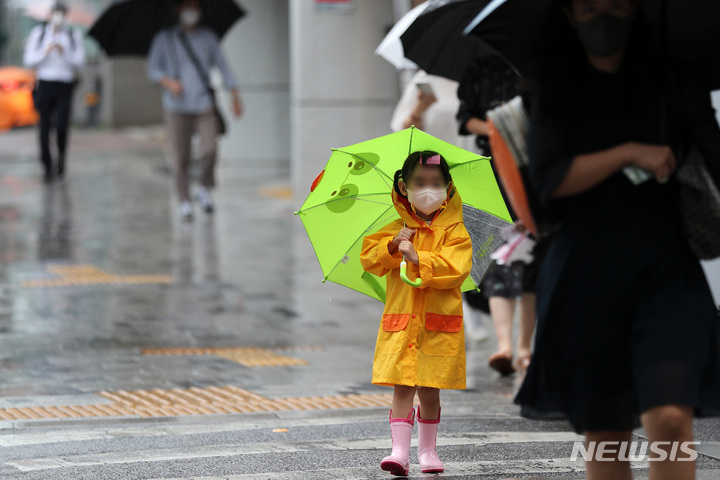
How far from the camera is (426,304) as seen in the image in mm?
4582

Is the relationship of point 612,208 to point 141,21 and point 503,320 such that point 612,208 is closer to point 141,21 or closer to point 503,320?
point 503,320

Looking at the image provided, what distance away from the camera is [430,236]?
15.1 feet

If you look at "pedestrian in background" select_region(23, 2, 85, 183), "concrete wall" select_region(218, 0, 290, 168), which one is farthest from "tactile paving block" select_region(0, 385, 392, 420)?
"concrete wall" select_region(218, 0, 290, 168)

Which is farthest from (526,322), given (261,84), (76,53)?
(261,84)

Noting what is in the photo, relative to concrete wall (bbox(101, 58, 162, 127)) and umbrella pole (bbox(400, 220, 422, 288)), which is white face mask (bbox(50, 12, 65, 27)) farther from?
concrete wall (bbox(101, 58, 162, 127))

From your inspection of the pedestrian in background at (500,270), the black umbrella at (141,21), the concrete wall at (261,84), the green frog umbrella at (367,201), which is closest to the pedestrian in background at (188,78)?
the black umbrella at (141,21)

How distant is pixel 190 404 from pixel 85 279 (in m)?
4.08

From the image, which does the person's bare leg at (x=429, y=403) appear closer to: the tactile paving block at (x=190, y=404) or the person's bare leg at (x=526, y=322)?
the tactile paving block at (x=190, y=404)

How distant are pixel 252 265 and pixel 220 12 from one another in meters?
3.56

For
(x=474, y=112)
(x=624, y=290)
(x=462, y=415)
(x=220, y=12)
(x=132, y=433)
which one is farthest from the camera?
(x=220, y=12)

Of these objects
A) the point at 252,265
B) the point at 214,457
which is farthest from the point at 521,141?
the point at 252,265

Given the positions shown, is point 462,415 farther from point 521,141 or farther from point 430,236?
point 521,141

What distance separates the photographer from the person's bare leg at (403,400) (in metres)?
4.62

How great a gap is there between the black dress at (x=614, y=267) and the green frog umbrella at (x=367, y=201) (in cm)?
143
